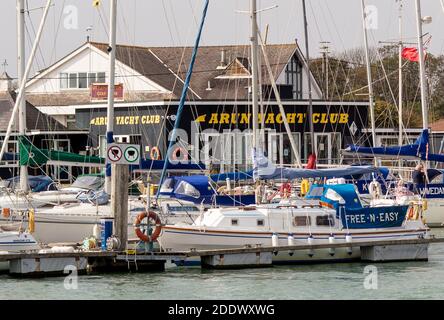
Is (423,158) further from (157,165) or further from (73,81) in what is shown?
(73,81)

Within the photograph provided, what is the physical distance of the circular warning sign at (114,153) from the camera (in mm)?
33562

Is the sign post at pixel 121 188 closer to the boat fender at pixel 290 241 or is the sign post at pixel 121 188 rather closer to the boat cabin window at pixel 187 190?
the boat fender at pixel 290 241

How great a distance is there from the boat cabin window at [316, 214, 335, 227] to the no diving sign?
638 centimetres

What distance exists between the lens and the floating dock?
33312 mm

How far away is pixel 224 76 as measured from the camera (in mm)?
71375

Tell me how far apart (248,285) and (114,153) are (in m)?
5.29

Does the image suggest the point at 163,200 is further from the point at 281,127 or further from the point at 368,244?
the point at 281,127

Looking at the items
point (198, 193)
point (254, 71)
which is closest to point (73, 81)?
point (198, 193)

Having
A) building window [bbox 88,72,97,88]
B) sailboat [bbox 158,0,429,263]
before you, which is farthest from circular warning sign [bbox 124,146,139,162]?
building window [bbox 88,72,97,88]

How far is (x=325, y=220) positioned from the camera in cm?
3688
